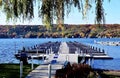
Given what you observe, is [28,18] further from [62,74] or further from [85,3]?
[62,74]

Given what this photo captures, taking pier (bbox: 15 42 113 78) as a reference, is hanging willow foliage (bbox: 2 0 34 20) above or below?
above

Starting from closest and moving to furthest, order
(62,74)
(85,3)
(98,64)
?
1. (85,3)
2. (62,74)
3. (98,64)

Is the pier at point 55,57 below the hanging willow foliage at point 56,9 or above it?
below

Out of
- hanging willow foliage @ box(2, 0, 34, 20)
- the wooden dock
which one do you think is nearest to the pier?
the wooden dock

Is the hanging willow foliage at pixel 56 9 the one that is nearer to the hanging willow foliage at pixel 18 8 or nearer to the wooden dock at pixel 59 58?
the hanging willow foliage at pixel 18 8

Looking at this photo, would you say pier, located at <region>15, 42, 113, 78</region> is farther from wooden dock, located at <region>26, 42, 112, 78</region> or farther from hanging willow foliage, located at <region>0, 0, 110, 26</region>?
hanging willow foliage, located at <region>0, 0, 110, 26</region>

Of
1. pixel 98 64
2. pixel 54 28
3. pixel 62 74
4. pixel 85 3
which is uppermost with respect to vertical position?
pixel 85 3

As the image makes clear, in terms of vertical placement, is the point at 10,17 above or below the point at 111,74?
above

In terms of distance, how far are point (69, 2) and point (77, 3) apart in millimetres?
221

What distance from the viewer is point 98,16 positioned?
8562 millimetres

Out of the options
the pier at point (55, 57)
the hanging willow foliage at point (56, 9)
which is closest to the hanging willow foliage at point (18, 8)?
the hanging willow foliage at point (56, 9)

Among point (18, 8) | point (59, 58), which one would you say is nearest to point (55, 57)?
point (59, 58)

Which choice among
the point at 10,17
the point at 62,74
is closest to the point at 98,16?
the point at 10,17

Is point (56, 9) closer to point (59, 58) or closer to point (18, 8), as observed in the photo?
point (18, 8)
